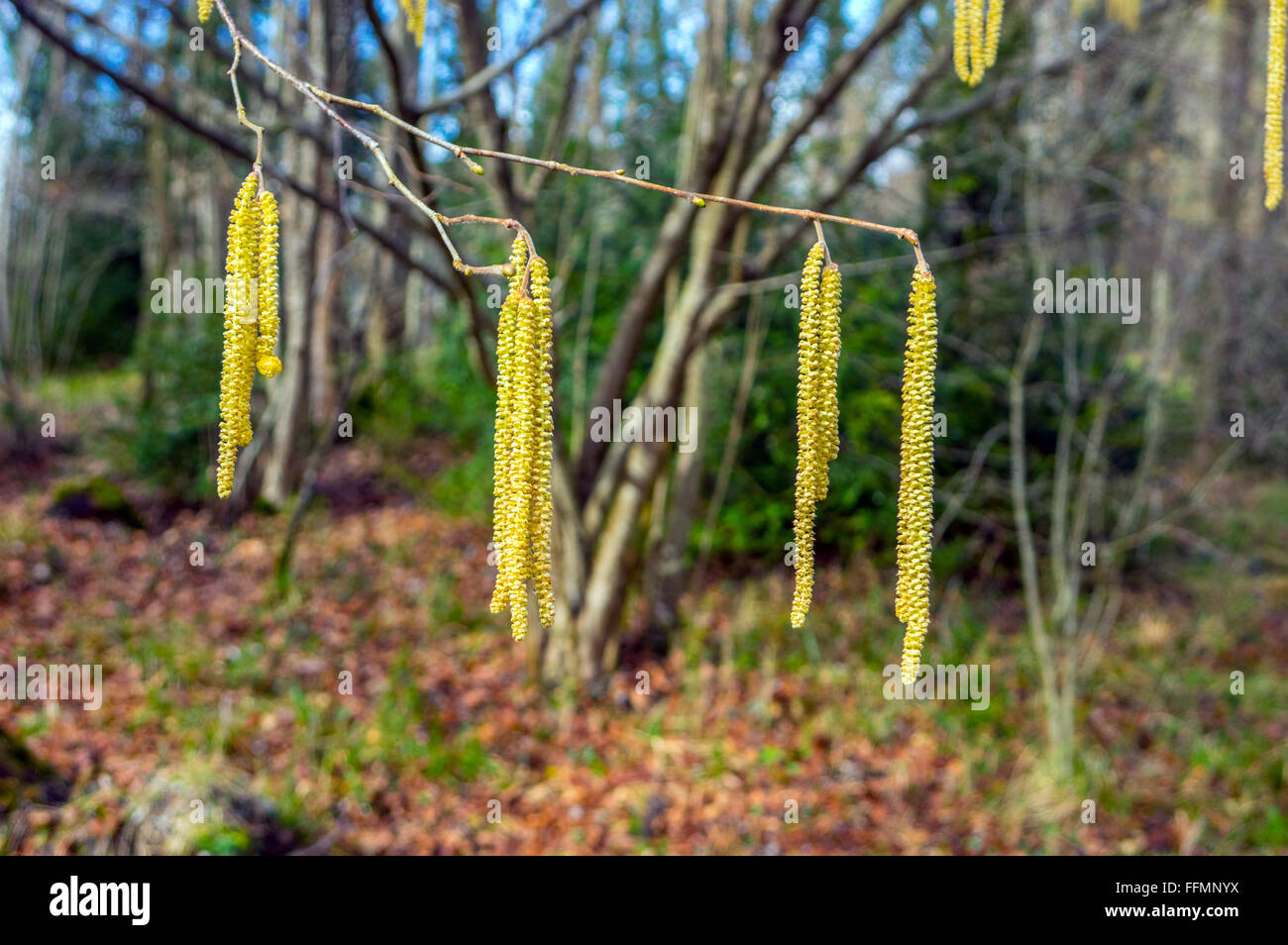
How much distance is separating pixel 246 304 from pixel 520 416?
0.40 meters

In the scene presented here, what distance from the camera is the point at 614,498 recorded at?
6191 mm

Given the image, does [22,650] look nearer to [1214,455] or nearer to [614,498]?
[614,498]

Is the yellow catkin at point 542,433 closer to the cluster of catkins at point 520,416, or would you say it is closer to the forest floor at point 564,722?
the cluster of catkins at point 520,416

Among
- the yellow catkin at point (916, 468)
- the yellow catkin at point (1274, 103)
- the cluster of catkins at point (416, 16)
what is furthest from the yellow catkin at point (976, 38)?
the cluster of catkins at point (416, 16)

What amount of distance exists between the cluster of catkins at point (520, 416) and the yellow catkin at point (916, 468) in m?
0.44

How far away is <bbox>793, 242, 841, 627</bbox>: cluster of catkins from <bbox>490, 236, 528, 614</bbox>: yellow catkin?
342 mm

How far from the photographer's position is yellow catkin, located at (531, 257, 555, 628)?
1.18 m

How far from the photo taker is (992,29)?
201cm

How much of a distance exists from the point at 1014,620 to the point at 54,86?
1284cm

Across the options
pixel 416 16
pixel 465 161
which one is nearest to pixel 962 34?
pixel 416 16

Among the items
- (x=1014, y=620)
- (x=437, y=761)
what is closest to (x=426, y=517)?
(x=437, y=761)

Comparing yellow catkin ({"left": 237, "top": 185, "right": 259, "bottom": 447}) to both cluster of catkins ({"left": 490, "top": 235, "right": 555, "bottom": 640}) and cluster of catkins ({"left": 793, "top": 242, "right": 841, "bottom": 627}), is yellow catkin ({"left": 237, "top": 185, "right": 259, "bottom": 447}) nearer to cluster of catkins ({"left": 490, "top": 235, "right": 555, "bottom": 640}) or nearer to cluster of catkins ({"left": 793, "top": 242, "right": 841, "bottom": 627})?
cluster of catkins ({"left": 490, "top": 235, "right": 555, "bottom": 640})

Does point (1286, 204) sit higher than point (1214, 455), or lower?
higher

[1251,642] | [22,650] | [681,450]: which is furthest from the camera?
[1251,642]
